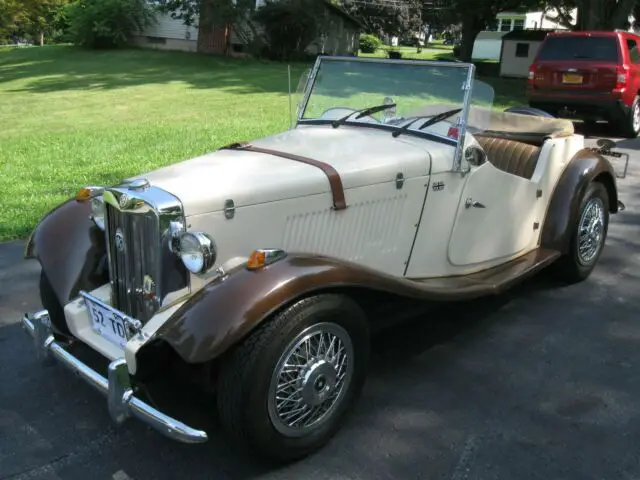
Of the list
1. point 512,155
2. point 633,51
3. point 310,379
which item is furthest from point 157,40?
point 310,379

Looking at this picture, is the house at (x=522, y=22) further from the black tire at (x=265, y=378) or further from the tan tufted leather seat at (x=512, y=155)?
the black tire at (x=265, y=378)

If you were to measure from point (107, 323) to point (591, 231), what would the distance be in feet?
12.3

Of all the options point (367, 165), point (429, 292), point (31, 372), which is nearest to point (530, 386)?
point (429, 292)

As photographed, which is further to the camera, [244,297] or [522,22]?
[522,22]

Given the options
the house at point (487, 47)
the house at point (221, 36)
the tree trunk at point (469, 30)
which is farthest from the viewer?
the house at point (487, 47)

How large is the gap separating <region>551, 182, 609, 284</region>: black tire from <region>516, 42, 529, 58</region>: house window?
25147mm

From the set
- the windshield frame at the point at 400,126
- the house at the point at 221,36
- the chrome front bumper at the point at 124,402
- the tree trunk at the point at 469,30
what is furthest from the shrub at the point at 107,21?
the chrome front bumper at the point at 124,402

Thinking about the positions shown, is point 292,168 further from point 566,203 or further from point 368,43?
point 368,43

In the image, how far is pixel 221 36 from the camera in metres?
27.9

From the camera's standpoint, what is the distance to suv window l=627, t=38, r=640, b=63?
1219cm

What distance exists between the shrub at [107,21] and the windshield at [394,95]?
89.6ft

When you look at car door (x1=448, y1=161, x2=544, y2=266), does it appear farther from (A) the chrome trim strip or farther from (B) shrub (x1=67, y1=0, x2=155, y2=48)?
(B) shrub (x1=67, y1=0, x2=155, y2=48)

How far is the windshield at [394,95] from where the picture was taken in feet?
12.5

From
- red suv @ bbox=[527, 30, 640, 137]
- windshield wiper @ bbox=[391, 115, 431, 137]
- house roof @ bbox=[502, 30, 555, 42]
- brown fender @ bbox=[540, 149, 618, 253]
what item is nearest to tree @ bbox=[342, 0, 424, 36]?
house roof @ bbox=[502, 30, 555, 42]
